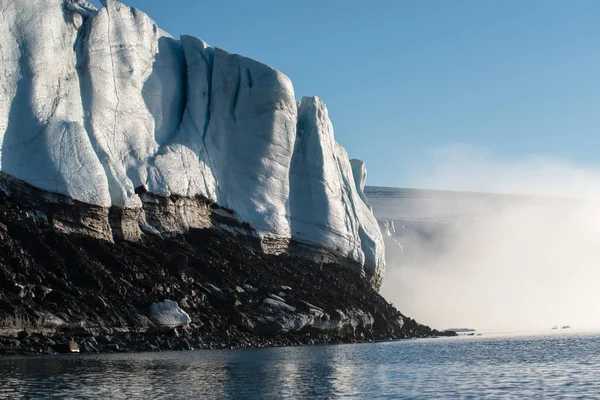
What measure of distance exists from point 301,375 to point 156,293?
1115cm

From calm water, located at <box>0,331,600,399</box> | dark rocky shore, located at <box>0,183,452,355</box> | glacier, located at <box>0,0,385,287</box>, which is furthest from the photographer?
→ glacier, located at <box>0,0,385,287</box>

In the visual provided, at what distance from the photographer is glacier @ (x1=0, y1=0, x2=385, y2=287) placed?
34.1 m

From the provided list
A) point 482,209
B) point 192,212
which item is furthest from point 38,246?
point 482,209

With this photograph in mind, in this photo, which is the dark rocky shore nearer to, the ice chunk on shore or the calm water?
the ice chunk on shore

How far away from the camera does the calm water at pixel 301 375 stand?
1950 cm

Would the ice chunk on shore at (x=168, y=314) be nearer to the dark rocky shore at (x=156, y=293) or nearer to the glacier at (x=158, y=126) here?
the dark rocky shore at (x=156, y=293)

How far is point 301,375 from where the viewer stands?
77.5 feet

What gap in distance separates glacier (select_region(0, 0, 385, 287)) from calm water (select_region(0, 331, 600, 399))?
8971 millimetres

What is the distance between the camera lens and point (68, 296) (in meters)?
29.8

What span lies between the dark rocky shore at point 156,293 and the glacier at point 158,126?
6.04 ft

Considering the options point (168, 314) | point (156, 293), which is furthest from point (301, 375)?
point (156, 293)

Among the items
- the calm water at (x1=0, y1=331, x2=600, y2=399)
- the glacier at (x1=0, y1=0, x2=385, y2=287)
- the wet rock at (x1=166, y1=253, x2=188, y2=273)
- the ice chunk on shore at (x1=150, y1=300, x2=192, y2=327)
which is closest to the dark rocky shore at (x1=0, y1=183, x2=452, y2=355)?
the wet rock at (x1=166, y1=253, x2=188, y2=273)

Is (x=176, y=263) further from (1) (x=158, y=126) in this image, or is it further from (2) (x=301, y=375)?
(2) (x=301, y=375)

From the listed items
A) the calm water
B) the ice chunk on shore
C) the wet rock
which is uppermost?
the wet rock
